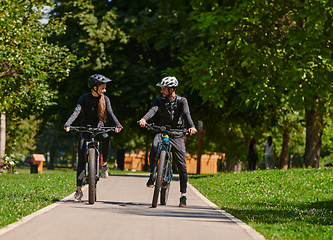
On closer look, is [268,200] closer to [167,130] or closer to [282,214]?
[282,214]

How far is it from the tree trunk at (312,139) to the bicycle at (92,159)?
1284 centimetres

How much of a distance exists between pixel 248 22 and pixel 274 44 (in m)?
1.23

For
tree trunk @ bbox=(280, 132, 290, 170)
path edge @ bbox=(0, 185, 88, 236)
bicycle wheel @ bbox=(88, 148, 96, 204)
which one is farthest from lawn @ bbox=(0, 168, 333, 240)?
tree trunk @ bbox=(280, 132, 290, 170)

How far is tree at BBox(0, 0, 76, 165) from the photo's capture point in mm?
15578

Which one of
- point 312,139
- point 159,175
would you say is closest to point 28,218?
point 159,175

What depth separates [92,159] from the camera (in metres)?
8.38

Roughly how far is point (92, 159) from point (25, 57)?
8.79 meters

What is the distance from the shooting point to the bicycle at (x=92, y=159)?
27.4 feet

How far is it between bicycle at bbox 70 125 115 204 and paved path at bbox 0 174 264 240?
32 cm

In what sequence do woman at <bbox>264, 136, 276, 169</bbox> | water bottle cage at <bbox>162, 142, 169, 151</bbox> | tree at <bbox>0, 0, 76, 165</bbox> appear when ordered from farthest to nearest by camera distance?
woman at <bbox>264, 136, 276, 169</bbox> → tree at <bbox>0, 0, 76, 165</bbox> → water bottle cage at <bbox>162, 142, 169, 151</bbox>

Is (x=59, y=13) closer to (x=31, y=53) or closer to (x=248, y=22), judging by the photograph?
(x=31, y=53)

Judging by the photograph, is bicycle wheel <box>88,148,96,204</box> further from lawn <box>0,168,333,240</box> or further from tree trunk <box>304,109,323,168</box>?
tree trunk <box>304,109,323,168</box>

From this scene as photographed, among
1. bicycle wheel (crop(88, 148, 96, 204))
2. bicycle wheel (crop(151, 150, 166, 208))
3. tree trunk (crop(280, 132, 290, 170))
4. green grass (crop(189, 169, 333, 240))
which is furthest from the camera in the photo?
tree trunk (crop(280, 132, 290, 170))

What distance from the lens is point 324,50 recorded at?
1641cm
